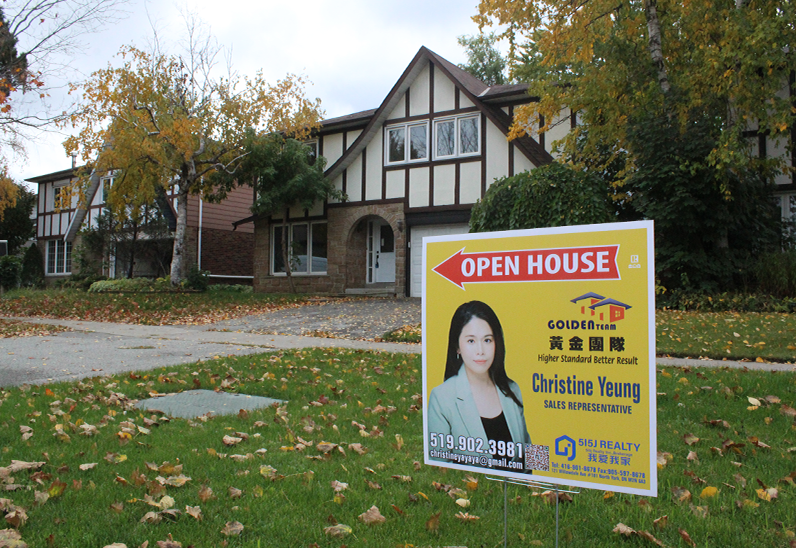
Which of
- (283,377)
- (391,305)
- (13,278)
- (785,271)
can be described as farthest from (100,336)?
(13,278)

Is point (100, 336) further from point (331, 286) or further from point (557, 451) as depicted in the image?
point (557, 451)

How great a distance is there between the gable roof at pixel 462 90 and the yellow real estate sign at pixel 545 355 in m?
14.9

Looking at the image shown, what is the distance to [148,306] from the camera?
673 inches

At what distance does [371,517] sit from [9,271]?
1292 inches

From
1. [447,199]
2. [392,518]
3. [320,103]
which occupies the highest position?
[320,103]

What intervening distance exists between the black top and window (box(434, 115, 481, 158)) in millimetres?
16099

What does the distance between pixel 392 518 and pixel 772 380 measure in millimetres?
4664

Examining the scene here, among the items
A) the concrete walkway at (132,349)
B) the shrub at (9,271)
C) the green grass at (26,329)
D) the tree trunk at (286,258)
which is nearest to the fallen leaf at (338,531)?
the concrete walkway at (132,349)

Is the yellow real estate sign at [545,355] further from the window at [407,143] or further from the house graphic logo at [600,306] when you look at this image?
the window at [407,143]

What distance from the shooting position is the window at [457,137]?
18.0m

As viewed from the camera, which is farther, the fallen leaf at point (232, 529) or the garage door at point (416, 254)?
the garage door at point (416, 254)

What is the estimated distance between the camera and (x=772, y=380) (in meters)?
5.82

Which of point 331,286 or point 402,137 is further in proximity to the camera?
point 331,286

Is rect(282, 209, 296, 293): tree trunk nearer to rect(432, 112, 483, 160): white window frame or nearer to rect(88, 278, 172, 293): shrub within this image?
rect(88, 278, 172, 293): shrub
